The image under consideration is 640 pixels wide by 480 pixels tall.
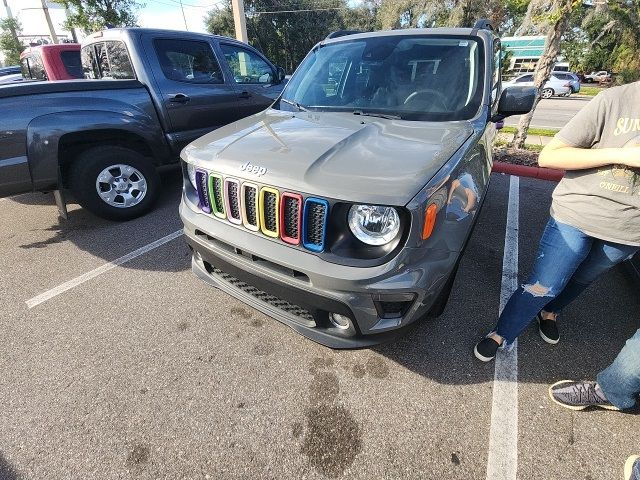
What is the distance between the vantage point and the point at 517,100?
2.62 metres

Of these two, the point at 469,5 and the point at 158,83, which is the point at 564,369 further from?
the point at 469,5

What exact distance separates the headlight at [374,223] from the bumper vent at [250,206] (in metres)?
0.52

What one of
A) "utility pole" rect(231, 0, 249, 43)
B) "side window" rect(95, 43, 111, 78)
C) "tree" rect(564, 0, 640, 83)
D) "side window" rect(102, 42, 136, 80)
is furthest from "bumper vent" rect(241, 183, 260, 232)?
"tree" rect(564, 0, 640, 83)

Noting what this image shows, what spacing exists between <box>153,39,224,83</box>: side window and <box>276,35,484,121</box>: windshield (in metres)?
Answer: 1.94

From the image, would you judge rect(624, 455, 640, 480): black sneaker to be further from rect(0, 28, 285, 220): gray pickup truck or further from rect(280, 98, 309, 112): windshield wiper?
rect(0, 28, 285, 220): gray pickup truck

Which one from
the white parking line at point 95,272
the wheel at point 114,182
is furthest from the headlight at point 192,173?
the wheel at point 114,182

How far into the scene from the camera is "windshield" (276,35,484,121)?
2.50 m

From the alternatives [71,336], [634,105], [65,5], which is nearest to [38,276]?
[71,336]

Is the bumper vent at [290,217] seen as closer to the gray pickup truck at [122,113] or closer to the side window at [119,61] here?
the gray pickup truck at [122,113]

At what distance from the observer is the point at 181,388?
205cm

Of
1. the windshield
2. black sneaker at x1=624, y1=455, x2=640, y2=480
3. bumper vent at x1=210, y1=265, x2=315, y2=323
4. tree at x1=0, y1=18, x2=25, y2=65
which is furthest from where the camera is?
tree at x1=0, y1=18, x2=25, y2=65

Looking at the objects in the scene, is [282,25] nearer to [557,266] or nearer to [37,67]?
[37,67]

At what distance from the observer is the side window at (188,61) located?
13.8 ft

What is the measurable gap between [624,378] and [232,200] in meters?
2.18
